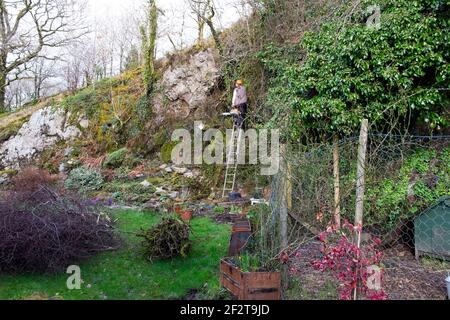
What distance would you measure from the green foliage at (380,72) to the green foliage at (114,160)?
7.61 m

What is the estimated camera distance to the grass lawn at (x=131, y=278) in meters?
4.52

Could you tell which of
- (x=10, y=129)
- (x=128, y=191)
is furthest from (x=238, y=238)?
Result: (x=10, y=129)

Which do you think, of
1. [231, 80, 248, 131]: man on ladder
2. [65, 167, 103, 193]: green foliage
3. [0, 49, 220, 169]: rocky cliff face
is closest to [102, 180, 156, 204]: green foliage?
[65, 167, 103, 193]: green foliage

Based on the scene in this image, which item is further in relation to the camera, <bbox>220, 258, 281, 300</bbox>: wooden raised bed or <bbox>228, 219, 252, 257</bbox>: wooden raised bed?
<bbox>228, 219, 252, 257</bbox>: wooden raised bed

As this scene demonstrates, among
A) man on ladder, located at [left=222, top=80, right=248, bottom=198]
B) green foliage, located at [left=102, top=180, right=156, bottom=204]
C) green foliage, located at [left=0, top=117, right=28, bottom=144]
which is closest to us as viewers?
green foliage, located at [left=102, top=180, right=156, bottom=204]

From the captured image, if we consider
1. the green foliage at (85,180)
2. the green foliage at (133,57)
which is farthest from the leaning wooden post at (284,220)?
the green foliage at (133,57)

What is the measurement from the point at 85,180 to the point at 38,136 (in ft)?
18.0

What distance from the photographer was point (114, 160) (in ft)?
43.1

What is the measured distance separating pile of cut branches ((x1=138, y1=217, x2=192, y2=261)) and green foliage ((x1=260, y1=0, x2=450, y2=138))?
383cm

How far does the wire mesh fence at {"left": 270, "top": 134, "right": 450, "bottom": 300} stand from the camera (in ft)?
14.6

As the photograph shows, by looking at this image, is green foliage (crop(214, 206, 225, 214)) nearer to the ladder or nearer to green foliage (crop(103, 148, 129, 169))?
the ladder

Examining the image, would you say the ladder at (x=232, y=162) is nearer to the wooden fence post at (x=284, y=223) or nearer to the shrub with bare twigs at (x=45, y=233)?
the shrub with bare twigs at (x=45, y=233)

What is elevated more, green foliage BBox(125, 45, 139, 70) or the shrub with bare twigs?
green foliage BBox(125, 45, 139, 70)

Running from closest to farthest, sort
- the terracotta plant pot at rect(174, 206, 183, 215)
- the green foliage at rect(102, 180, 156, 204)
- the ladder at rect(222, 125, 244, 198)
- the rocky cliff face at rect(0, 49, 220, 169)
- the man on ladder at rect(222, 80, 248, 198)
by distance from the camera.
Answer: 1. the terracotta plant pot at rect(174, 206, 183, 215)
2. the green foliage at rect(102, 180, 156, 204)
3. the ladder at rect(222, 125, 244, 198)
4. the man on ladder at rect(222, 80, 248, 198)
5. the rocky cliff face at rect(0, 49, 220, 169)
